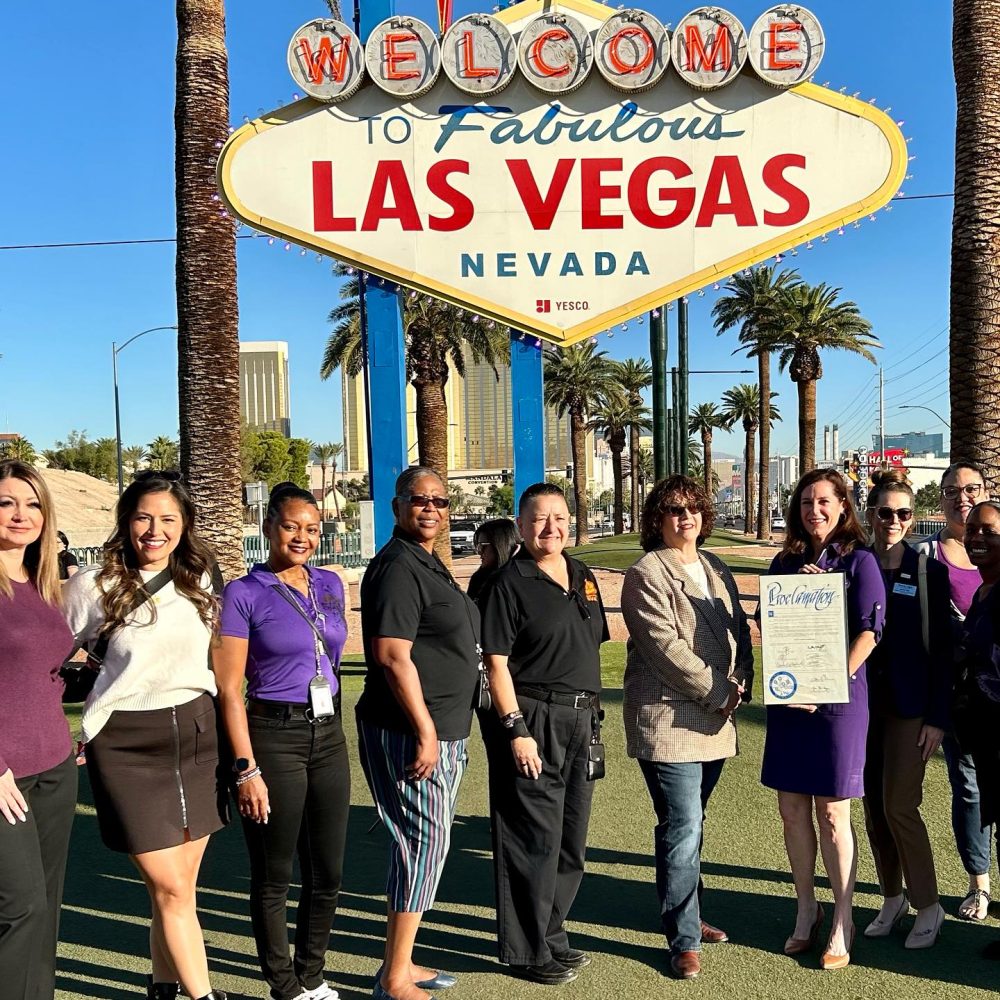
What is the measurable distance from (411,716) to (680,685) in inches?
43.8

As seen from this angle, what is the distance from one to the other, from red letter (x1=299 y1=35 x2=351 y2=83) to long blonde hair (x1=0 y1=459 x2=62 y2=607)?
3.98 meters

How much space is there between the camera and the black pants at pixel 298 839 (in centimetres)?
350

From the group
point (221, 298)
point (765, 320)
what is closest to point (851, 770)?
point (221, 298)

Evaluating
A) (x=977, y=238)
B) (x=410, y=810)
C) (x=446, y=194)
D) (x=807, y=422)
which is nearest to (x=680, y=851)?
(x=410, y=810)

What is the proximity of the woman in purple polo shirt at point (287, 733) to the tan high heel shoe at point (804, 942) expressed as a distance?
1.85m

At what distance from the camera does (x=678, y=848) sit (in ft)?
12.9

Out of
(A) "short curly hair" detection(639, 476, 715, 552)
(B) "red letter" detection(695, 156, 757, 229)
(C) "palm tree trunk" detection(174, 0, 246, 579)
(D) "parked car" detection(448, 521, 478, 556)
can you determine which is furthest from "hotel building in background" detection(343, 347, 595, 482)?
(A) "short curly hair" detection(639, 476, 715, 552)

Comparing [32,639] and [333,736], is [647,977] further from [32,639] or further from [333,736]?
[32,639]

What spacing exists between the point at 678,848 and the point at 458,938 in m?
1.11

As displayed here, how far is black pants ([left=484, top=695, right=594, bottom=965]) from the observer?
3.86 m

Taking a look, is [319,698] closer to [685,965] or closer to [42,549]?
[42,549]

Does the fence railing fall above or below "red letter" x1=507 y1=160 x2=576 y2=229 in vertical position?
below

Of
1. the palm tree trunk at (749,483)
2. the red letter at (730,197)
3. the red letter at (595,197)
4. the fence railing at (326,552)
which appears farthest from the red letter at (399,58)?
the palm tree trunk at (749,483)

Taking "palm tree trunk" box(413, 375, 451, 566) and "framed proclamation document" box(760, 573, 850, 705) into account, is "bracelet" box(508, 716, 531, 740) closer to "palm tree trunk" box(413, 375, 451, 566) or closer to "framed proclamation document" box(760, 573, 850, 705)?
"framed proclamation document" box(760, 573, 850, 705)
